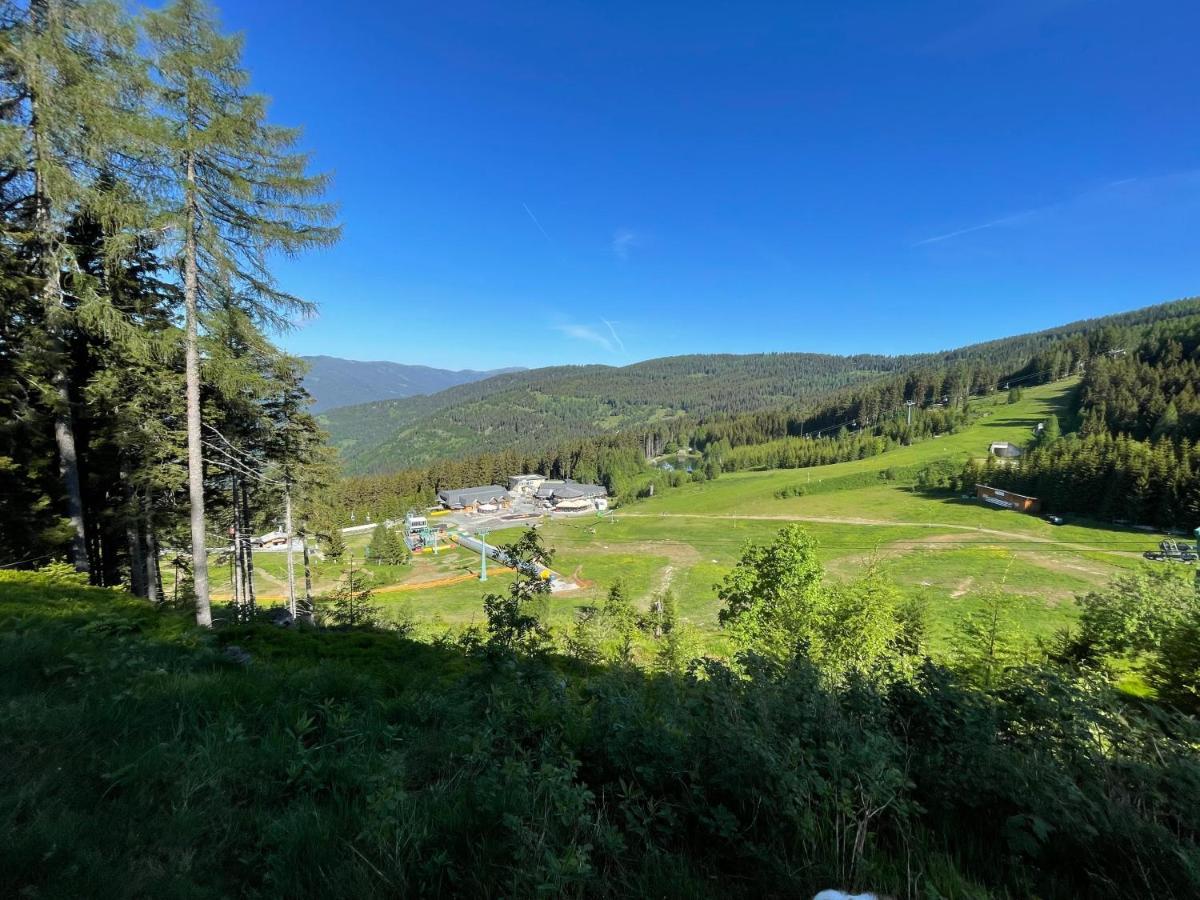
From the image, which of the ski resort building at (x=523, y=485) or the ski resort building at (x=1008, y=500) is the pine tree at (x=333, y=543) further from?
the ski resort building at (x=523, y=485)

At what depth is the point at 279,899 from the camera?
224 centimetres

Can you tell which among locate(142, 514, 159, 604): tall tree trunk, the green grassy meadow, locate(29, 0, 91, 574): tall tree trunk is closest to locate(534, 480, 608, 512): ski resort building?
the green grassy meadow

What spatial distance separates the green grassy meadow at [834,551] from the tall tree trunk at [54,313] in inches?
441

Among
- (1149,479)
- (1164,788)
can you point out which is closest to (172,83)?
(1164,788)

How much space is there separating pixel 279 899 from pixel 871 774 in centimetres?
295

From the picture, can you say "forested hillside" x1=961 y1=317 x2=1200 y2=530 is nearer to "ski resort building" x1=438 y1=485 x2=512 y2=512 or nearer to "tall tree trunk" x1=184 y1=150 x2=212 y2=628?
"tall tree trunk" x1=184 y1=150 x2=212 y2=628

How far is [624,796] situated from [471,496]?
354 feet

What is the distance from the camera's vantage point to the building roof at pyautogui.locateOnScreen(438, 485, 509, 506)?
105 meters

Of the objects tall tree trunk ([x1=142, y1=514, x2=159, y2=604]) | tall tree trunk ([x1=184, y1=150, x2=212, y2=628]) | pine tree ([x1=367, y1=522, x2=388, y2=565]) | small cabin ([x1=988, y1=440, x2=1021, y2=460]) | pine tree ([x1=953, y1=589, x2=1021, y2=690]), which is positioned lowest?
pine tree ([x1=367, y1=522, x2=388, y2=565])

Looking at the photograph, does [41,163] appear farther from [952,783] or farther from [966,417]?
[966,417]

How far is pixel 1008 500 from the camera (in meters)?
68.6

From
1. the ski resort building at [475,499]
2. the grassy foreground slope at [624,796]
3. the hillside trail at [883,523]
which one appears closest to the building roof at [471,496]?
the ski resort building at [475,499]

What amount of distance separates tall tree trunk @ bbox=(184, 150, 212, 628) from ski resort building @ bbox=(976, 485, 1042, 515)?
8665cm

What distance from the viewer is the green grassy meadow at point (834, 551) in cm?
3650
